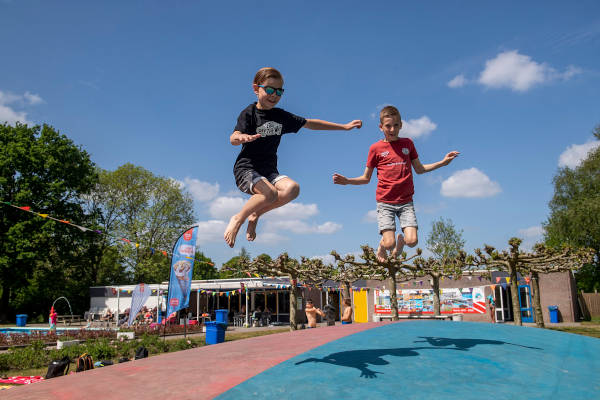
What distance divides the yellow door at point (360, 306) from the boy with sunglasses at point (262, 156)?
2739 centimetres

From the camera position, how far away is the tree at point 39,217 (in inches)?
1252

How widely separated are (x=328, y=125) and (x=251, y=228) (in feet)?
4.68

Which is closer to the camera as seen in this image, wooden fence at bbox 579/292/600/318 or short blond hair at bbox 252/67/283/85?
short blond hair at bbox 252/67/283/85

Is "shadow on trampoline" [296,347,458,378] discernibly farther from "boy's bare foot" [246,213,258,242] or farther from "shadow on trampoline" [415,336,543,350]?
"boy's bare foot" [246,213,258,242]

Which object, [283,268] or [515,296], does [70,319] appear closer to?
[283,268]

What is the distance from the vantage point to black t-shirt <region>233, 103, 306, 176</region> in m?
4.04

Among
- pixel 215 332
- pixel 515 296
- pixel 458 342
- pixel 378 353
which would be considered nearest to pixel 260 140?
pixel 378 353

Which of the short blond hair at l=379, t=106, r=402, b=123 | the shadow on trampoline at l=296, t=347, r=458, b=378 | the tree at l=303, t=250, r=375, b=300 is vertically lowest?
the shadow on trampoline at l=296, t=347, r=458, b=378

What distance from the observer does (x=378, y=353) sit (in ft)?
20.6

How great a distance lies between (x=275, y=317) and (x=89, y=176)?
2182 centimetres

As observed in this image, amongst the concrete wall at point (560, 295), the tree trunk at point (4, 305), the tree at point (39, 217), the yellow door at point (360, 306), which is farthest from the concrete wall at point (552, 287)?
the tree trunk at point (4, 305)

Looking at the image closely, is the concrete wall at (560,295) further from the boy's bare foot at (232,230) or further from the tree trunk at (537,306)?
the boy's bare foot at (232,230)

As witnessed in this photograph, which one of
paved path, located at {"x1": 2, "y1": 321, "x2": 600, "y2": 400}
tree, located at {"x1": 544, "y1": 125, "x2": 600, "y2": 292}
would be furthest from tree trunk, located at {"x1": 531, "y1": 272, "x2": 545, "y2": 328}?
tree, located at {"x1": 544, "y1": 125, "x2": 600, "y2": 292}

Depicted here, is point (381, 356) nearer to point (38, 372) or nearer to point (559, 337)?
point (559, 337)
